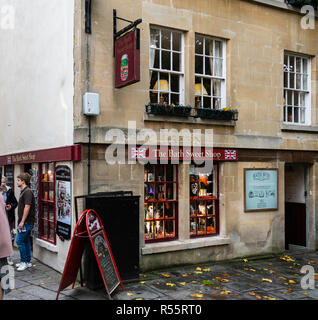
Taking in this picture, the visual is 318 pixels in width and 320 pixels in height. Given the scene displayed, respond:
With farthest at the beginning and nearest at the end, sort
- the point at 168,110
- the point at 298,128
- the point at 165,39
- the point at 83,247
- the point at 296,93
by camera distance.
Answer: the point at 296,93 < the point at 298,128 < the point at 165,39 < the point at 168,110 < the point at 83,247

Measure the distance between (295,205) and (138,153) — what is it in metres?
5.72

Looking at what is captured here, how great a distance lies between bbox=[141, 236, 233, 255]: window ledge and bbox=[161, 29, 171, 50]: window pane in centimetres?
452

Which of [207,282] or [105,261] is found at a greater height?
[105,261]

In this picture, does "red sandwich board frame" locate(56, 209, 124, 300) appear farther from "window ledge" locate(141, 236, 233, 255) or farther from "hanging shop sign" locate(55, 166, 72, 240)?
"window ledge" locate(141, 236, 233, 255)

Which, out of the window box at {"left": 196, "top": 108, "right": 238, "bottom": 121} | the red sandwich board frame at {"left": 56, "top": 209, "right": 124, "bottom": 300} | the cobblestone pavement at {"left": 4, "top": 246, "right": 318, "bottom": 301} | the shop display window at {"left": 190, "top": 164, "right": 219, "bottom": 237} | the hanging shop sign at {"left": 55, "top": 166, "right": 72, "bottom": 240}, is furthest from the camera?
the shop display window at {"left": 190, "top": 164, "right": 219, "bottom": 237}

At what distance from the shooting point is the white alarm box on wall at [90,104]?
25.2ft

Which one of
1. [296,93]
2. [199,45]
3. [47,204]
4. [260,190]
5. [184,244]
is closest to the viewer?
[184,244]

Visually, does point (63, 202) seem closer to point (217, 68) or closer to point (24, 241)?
point (24, 241)

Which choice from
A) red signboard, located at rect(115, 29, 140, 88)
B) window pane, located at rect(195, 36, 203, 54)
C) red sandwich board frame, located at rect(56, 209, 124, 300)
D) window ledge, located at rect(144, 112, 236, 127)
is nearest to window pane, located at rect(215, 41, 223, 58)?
window pane, located at rect(195, 36, 203, 54)

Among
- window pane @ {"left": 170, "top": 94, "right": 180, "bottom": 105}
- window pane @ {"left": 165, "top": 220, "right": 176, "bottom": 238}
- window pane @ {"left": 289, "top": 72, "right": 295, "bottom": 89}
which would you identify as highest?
window pane @ {"left": 289, "top": 72, "right": 295, "bottom": 89}

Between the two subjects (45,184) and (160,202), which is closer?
(160,202)

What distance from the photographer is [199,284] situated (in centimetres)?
754

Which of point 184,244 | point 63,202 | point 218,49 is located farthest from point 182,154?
point 218,49

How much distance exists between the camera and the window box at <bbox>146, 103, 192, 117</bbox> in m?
8.56
